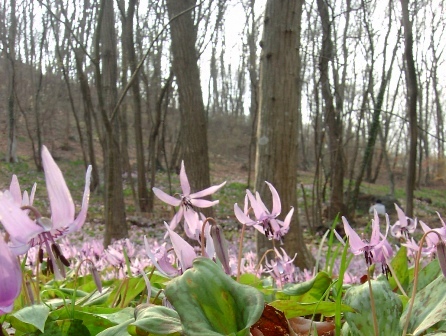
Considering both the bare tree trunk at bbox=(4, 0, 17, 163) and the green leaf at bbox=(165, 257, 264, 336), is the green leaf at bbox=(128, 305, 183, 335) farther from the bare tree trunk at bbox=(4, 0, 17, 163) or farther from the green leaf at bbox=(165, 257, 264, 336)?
the bare tree trunk at bbox=(4, 0, 17, 163)

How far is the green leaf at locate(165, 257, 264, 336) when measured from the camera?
0.55 m

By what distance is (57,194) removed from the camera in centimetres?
50

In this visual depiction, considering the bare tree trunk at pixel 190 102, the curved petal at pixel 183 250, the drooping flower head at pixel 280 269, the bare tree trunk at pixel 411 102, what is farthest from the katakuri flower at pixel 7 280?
the bare tree trunk at pixel 190 102

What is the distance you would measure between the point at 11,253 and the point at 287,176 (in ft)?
11.1

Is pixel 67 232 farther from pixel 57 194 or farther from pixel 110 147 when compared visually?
pixel 110 147

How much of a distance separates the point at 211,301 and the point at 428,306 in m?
0.42

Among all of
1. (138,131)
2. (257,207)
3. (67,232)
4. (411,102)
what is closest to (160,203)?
(138,131)

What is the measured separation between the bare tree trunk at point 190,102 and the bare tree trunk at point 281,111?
211cm

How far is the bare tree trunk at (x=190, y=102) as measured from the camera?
19.5 ft

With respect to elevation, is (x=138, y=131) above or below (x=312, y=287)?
above

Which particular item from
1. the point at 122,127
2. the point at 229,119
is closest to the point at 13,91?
the point at 122,127

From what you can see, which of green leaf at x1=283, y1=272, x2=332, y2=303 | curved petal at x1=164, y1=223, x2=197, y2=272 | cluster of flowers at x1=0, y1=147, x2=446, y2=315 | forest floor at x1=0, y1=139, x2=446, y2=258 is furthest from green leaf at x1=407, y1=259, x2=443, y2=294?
forest floor at x1=0, y1=139, x2=446, y2=258

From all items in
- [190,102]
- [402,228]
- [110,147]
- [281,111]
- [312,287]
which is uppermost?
[190,102]

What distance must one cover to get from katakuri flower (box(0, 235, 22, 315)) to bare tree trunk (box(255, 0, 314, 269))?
3.29 m
